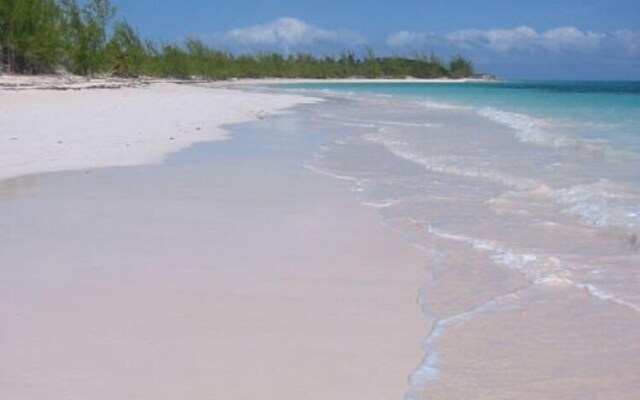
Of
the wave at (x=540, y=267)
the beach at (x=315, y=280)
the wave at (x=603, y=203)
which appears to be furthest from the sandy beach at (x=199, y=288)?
the wave at (x=603, y=203)

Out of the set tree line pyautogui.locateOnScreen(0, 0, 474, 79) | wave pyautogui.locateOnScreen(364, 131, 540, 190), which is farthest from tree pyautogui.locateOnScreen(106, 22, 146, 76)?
wave pyautogui.locateOnScreen(364, 131, 540, 190)

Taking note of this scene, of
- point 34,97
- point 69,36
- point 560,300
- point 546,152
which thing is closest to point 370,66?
point 69,36

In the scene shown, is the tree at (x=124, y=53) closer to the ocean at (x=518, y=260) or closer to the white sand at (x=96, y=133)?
the white sand at (x=96, y=133)

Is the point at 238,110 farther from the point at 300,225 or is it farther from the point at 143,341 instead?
the point at 143,341

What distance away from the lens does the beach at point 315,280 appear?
3.25m

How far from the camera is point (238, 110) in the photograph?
25.5m

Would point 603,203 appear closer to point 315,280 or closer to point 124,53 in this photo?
point 315,280

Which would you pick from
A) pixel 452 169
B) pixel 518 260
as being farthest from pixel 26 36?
pixel 518 260

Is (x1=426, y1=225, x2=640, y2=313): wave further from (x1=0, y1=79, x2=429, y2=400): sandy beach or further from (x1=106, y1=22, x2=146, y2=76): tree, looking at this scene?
(x1=106, y1=22, x2=146, y2=76): tree

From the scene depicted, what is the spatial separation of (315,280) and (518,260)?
1368mm

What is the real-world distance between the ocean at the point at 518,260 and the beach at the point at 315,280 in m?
0.01

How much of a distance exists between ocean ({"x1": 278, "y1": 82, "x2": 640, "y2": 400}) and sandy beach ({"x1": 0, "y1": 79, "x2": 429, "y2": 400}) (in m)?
0.20

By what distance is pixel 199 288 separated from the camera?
455 centimetres

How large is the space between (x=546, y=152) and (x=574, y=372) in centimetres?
1027
